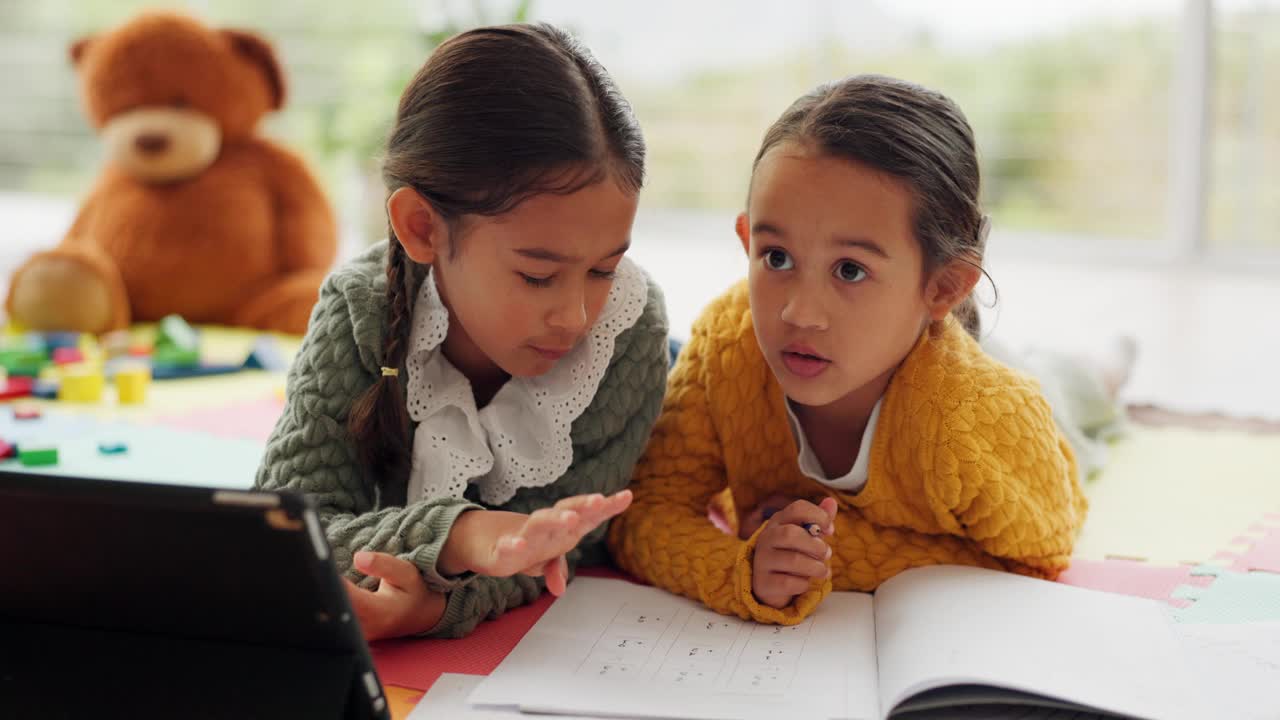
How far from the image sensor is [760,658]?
3.01ft

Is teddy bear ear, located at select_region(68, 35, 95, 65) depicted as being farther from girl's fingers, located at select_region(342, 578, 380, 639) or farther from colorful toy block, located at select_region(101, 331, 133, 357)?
girl's fingers, located at select_region(342, 578, 380, 639)

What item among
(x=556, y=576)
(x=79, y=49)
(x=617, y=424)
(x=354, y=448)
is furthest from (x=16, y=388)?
(x=556, y=576)

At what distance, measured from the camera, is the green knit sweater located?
97 centimetres

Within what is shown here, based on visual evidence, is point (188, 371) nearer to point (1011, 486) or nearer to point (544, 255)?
point (544, 255)

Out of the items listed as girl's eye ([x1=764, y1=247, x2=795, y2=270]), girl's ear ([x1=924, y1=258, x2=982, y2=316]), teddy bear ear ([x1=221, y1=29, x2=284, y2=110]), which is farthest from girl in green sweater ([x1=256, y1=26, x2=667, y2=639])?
teddy bear ear ([x1=221, y1=29, x2=284, y2=110])

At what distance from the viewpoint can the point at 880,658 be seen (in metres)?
0.91

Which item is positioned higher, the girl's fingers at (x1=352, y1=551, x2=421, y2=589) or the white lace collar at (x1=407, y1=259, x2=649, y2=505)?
the white lace collar at (x1=407, y1=259, x2=649, y2=505)

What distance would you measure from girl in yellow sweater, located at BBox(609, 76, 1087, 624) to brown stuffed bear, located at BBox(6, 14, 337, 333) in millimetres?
1397

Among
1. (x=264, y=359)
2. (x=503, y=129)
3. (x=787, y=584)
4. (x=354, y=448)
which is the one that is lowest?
(x=264, y=359)

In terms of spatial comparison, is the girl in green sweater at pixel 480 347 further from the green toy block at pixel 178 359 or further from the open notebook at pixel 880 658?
the green toy block at pixel 178 359

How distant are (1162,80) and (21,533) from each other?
330 centimetres

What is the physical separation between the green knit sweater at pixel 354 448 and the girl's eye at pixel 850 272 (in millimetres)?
201

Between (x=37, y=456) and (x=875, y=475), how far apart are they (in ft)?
3.40

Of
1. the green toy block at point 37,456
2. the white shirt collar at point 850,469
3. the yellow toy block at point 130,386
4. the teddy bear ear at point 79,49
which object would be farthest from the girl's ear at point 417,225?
the teddy bear ear at point 79,49
